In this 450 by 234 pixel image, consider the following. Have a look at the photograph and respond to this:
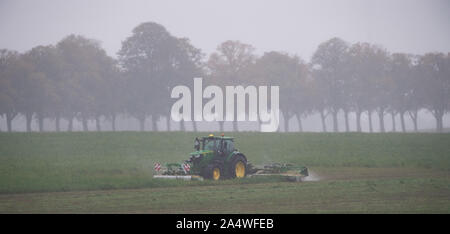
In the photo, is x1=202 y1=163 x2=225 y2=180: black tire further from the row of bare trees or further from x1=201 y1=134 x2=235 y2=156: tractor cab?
the row of bare trees

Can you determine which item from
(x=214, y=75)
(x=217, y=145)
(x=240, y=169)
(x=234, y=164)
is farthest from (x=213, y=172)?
(x=214, y=75)

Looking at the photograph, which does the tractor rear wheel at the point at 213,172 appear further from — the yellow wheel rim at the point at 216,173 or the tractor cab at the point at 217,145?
the tractor cab at the point at 217,145

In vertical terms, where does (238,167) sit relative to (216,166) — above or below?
below

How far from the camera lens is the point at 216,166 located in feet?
98.6

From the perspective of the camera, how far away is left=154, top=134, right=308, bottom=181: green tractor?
29.8 m

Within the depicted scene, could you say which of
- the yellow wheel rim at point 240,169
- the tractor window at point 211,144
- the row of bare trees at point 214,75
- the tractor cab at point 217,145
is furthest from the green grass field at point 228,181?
the row of bare trees at point 214,75

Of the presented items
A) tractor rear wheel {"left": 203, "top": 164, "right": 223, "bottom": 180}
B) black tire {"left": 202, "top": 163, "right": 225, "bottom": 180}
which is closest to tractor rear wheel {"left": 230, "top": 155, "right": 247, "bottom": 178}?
tractor rear wheel {"left": 203, "top": 164, "right": 223, "bottom": 180}

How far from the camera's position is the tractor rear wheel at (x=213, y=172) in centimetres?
2958

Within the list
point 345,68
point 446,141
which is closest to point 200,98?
point 345,68

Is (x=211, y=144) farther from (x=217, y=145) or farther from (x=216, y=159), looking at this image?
(x=216, y=159)

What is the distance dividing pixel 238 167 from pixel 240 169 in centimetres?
21

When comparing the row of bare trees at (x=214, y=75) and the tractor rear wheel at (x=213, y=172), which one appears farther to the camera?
the row of bare trees at (x=214, y=75)

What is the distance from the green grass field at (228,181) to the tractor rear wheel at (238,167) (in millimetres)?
1149
